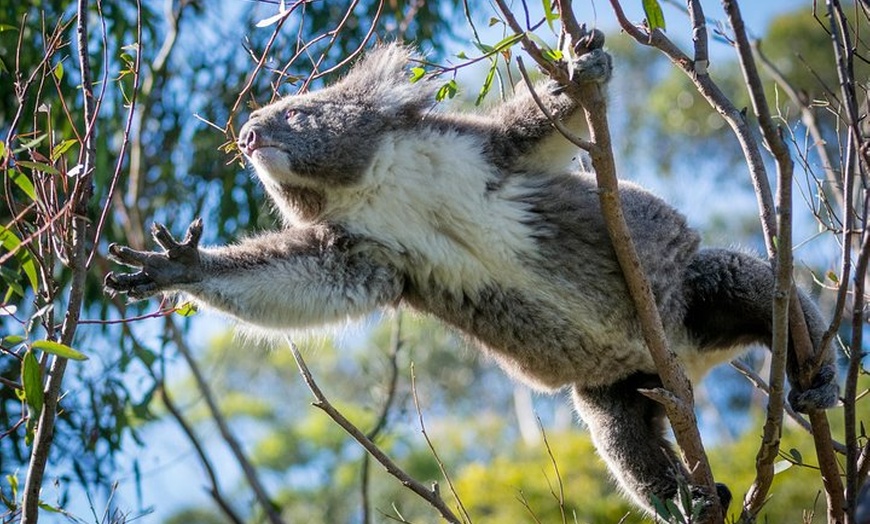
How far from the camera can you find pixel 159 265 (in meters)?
3.52

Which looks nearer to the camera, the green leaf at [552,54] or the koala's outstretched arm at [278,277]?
the green leaf at [552,54]

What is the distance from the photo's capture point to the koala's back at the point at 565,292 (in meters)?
3.91

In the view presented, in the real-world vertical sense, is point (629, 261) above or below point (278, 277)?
below

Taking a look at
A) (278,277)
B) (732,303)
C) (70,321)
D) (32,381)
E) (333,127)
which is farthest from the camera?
(333,127)

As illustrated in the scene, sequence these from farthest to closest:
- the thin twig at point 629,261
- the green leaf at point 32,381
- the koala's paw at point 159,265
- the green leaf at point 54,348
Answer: the koala's paw at point 159,265 → the thin twig at point 629,261 → the green leaf at point 32,381 → the green leaf at point 54,348

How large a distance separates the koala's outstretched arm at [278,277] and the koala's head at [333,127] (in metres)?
0.26

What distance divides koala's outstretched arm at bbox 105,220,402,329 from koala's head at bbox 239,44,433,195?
0.87 ft

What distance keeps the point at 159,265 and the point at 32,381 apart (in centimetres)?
79

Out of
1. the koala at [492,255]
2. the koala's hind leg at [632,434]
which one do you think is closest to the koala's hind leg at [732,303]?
the koala at [492,255]

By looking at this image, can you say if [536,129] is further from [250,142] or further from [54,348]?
[54,348]

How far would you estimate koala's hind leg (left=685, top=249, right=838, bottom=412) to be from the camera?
4.04m

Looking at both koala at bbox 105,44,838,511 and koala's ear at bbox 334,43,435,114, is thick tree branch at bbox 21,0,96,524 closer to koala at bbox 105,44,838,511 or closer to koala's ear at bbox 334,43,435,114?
koala at bbox 105,44,838,511

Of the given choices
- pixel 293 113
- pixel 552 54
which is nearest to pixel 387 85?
pixel 293 113

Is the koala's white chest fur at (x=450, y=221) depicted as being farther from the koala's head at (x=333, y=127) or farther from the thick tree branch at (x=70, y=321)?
the thick tree branch at (x=70, y=321)
